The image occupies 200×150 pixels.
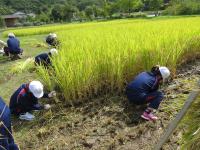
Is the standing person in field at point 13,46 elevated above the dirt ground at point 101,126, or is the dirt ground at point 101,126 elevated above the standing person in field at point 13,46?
the dirt ground at point 101,126

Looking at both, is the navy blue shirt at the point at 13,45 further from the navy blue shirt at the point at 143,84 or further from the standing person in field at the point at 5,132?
the standing person in field at the point at 5,132

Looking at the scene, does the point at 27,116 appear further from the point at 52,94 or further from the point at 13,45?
the point at 13,45

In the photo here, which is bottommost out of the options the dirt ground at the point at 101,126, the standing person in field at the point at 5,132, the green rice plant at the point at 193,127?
the dirt ground at the point at 101,126

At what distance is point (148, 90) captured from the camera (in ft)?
15.0

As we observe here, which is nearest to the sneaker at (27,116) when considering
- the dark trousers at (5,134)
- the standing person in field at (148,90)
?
the dark trousers at (5,134)

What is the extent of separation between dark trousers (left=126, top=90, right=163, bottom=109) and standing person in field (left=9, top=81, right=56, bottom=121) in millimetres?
1378

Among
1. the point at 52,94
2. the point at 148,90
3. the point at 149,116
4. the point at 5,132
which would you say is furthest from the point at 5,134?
the point at 148,90

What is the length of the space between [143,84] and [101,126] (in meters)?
0.86

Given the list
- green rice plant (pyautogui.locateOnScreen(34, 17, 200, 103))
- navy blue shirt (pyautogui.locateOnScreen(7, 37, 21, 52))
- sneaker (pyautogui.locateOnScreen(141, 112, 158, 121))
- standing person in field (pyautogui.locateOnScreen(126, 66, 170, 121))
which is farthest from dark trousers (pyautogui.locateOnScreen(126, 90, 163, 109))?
navy blue shirt (pyautogui.locateOnScreen(7, 37, 21, 52))

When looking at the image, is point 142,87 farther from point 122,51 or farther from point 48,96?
point 48,96

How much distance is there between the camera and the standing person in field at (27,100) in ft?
15.3

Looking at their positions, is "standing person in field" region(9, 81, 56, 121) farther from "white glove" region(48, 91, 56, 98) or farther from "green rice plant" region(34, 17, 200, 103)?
"green rice plant" region(34, 17, 200, 103)

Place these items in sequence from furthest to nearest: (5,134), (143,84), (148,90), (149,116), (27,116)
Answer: (27,116), (148,90), (143,84), (149,116), (5,134)

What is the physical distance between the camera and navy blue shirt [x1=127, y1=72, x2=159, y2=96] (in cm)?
444
